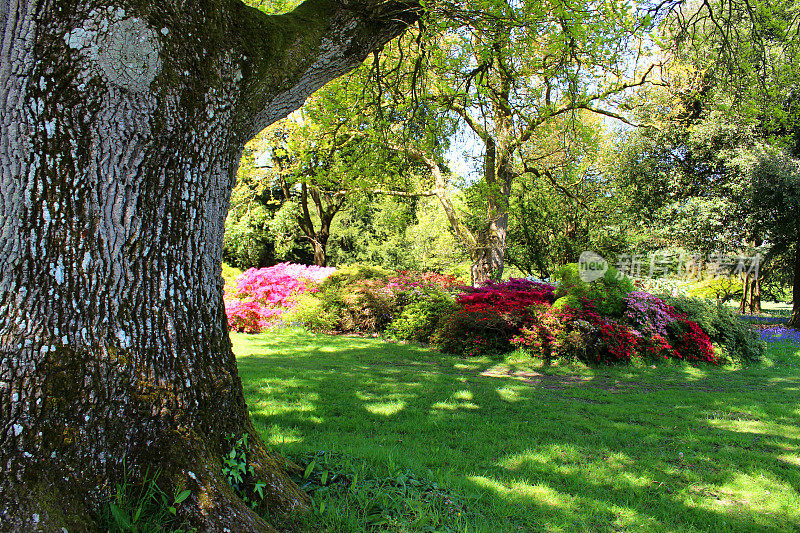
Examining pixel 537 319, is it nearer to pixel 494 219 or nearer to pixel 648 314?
pixel 648 314

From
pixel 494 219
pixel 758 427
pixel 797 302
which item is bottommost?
pixel 758 427

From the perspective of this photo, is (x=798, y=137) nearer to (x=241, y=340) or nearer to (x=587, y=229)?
(x=587, y=229)

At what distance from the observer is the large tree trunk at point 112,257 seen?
2.04 m

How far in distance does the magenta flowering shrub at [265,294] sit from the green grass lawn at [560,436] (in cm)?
474

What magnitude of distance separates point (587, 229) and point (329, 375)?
1856 centimetres

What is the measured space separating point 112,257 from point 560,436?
4.25 metres

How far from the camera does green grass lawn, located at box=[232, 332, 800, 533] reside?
3240 mm

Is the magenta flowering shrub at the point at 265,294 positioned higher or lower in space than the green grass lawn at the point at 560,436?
higher

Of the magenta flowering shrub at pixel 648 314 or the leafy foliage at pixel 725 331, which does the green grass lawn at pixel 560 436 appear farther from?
the leafy foliage at pixel 725 331

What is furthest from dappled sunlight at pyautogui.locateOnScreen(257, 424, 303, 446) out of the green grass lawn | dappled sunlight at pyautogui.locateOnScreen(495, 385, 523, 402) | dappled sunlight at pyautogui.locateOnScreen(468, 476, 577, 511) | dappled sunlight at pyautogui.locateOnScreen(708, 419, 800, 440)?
dappled sunlight at pyautogui.locateOnScreen(708, 419, 800, 440)

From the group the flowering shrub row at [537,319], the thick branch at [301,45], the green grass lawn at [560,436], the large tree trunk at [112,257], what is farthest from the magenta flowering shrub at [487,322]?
the large tree trunk at [112,257]

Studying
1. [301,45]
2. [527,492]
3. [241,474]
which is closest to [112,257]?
[241,474]

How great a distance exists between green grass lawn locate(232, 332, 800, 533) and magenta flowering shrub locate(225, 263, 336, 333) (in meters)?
4.74

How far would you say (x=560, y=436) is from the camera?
4707 mm
